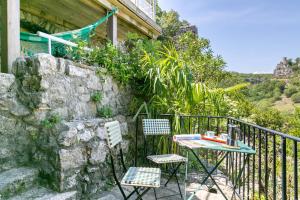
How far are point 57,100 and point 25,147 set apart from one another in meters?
0.59

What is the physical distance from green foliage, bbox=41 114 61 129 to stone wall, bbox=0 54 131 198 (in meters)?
0.02

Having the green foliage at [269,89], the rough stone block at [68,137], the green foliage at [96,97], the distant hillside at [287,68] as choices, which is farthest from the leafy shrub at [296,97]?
the rough stone block at [68,137]

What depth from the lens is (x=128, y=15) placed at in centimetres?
589

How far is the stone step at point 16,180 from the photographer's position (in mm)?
2084

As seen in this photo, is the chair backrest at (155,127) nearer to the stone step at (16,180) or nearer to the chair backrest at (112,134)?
the chair backrest at (112,134)

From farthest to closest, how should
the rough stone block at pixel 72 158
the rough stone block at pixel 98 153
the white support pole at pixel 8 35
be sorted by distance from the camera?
the rough stone block at pixel 98 153
the white support pole at pixel 8 35
the rough stone block at pixel 72 158

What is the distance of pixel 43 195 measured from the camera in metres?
2.24

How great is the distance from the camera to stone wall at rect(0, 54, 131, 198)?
244 centimetres

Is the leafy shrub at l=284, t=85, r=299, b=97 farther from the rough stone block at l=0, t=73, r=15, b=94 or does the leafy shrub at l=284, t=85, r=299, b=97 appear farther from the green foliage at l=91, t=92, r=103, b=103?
the rough stone block at l=0, t=73, r=15, b=94

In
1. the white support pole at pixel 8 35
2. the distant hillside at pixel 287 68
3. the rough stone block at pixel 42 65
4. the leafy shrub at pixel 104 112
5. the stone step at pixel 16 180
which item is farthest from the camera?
the distant hillside at pixel 287 68

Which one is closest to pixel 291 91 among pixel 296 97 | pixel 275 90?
pixel 296 97

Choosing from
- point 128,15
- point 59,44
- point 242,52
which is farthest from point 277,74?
point 59,44

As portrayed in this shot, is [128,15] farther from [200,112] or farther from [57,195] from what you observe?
→ [57,195]

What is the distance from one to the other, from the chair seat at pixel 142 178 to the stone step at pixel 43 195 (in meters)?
0.56
